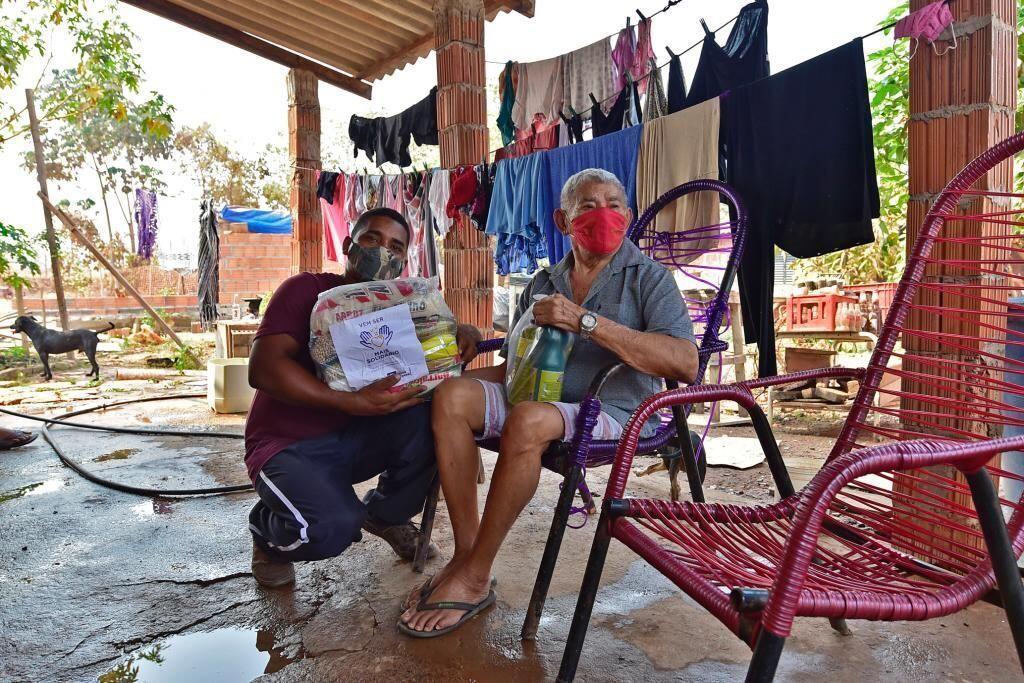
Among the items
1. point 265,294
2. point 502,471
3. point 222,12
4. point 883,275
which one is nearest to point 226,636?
point 502,471

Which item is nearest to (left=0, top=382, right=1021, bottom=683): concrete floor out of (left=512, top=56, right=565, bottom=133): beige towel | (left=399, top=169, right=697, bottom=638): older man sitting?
(left=399, top=169, right=697, bottom=638): older man sitting

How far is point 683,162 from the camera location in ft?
9.68

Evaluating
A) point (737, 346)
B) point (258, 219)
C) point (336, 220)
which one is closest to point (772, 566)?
point (737, 346)

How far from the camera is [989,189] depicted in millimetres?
1811

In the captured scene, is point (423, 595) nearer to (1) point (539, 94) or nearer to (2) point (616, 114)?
(2) point (616, 114)

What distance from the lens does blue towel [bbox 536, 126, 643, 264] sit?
3.21m

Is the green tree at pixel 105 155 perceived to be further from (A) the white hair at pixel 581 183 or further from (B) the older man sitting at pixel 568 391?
(B) the older man sitting at pixel 568 391

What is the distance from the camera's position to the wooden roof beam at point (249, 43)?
531 cm

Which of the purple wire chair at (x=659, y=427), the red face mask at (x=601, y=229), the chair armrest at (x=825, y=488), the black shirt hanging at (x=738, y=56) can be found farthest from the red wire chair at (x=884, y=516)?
the black shirt hanging at (x=738, y=56)

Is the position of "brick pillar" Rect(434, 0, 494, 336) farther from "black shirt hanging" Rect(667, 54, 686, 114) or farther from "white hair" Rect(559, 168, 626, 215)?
"white hair" Rect(559, 168, 626, 215)

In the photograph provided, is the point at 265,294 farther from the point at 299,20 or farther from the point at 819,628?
the point at 819,628

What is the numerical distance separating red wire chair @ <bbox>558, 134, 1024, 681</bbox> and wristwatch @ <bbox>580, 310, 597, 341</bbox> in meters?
0.35

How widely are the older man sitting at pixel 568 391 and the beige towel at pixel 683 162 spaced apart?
937 mm

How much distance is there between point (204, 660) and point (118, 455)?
2.72 meters
